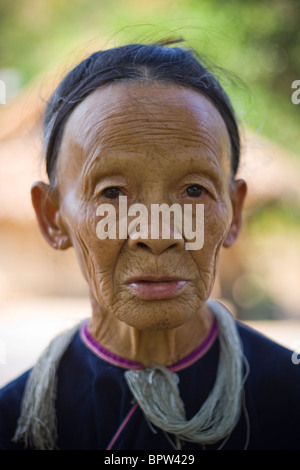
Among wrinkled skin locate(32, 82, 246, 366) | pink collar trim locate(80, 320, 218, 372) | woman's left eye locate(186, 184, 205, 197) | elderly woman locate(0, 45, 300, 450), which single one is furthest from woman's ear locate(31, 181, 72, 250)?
woman's left eye locate(186, 184, 205, 197)

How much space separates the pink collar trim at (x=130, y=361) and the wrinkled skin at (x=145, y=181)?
271 millimetres

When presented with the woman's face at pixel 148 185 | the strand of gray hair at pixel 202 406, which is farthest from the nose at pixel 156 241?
the strand of gray hair at pixel 202 406

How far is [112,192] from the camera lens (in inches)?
59.9

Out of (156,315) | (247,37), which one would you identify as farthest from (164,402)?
(247,37)

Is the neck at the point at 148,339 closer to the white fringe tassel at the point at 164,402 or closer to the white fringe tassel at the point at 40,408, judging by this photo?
the white fringe tassel at the point at 164,402

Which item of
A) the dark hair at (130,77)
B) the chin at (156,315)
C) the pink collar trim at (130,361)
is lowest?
the pink collar trim at (130,361)

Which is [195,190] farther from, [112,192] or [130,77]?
[130,77]

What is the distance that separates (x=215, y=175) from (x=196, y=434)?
846 millimetres

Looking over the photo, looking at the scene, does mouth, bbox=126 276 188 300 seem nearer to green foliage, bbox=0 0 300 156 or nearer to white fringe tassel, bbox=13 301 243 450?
white fringe tassel, bbox=13 301 243 450

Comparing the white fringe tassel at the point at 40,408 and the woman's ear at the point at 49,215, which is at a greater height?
the woman's ear at the point at 49,215

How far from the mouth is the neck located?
0.92 feet

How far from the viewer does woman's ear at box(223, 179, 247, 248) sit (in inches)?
71.0

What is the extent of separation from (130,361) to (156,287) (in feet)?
1.36

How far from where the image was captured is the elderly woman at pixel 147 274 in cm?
148
